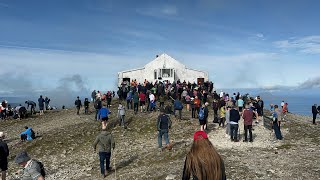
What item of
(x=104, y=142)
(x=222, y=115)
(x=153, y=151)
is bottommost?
(x=153, y=151)

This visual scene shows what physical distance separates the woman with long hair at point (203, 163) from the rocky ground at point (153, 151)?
26.8 feet

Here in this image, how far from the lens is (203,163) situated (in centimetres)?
508

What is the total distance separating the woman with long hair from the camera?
16.7 feet

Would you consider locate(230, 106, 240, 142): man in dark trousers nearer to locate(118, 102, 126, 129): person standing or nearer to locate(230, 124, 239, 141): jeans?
locate(230, 124, 239, 141): jeans

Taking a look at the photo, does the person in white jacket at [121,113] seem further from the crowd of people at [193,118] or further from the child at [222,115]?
the child at [222,115]

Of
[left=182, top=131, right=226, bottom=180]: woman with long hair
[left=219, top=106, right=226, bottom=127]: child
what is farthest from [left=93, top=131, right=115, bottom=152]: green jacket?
[left=219, top=106, right=226, bottom=127]: child

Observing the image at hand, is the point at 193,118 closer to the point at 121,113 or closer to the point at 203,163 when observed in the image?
the point at 121,113

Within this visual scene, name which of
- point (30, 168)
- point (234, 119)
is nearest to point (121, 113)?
point (234, 119)

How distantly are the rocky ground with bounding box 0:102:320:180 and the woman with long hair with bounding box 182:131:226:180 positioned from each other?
8.16 m

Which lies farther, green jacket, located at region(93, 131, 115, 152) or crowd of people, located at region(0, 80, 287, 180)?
green jacket, located at region(93, 131, 115, 152)

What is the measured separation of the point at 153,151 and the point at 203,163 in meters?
14.1

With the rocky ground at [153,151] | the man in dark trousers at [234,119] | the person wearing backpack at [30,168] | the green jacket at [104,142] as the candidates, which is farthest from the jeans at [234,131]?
the person wearing backpack at [30,168]

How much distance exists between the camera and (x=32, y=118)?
3594 centimetres

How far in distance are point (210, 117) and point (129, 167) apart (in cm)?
1468
